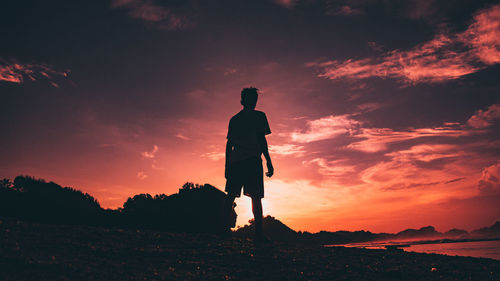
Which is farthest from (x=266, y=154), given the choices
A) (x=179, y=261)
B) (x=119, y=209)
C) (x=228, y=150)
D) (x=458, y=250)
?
(x=458, y=250)

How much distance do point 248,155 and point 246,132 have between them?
56cm

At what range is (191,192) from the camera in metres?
12.4

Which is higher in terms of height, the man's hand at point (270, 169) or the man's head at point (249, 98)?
the man's head at point (249, 98)

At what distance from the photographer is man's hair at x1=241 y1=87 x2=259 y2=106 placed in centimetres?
805

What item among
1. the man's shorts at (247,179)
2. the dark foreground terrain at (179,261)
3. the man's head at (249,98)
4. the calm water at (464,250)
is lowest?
the calm water at (464,250)

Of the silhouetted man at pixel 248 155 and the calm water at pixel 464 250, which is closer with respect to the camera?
the silhouetted man at pixel 248 155

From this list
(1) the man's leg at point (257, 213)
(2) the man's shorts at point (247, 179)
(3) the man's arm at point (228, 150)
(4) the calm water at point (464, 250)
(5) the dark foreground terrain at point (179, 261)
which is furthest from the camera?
(4) the calm water at point (464, 250)

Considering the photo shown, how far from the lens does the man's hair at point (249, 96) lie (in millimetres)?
8055

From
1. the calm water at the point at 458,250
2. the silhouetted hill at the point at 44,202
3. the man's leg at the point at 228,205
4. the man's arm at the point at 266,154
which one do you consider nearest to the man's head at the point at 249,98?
the man's arm at the point at 266,154

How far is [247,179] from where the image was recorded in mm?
7637

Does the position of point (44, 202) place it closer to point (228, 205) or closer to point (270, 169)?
point (228, 205)

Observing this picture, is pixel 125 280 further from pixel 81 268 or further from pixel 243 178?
pixel 243 178

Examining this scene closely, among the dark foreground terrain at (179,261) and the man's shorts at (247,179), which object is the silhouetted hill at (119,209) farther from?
the dark foreground terrain at (179,261)

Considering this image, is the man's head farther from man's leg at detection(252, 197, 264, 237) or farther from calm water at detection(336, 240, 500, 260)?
calm water at detection(336, 240, 500, 260)
